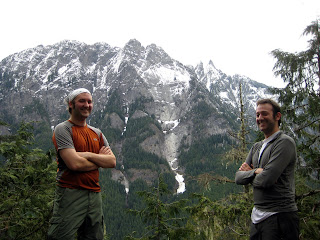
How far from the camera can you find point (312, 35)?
7.89m

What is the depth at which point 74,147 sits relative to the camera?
3.20 metres

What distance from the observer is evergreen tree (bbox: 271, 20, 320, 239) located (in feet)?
22.2

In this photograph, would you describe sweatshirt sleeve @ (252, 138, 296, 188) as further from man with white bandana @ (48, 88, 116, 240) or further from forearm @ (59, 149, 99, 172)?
forearm @ (59, 149, 99, 172)

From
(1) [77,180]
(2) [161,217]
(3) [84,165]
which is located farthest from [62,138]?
(2) [161,217]

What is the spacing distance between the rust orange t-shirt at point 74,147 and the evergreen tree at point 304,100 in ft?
16.7

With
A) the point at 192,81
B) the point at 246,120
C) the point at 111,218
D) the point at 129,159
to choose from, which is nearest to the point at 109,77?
the point at 192,81

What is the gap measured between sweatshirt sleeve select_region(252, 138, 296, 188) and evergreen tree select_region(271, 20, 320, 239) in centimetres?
357

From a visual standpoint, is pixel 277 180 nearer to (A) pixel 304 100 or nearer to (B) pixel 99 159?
(B) pixel 99 159

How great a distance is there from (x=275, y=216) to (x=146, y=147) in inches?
5873

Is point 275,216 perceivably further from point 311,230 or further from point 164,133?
point 164,133

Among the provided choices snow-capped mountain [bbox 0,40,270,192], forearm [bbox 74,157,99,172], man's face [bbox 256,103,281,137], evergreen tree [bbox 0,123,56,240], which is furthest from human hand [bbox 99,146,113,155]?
snow-capped mountain [bbox 0,40,270,192]

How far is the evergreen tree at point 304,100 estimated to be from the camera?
677cm

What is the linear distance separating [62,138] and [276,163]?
8.59ft

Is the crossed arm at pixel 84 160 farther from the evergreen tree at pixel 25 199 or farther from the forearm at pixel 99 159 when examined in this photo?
the evergreen tree at pixel 25 199
